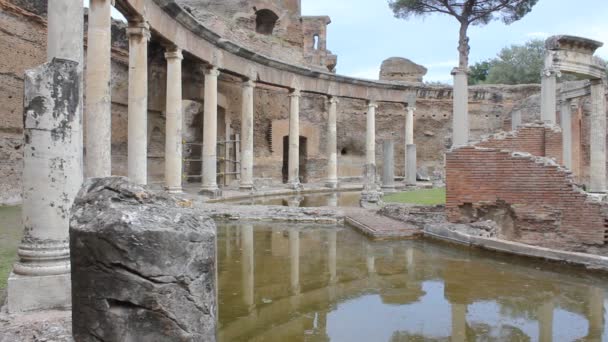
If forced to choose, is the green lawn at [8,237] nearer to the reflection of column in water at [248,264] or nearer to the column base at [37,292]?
the column base at [37,292]

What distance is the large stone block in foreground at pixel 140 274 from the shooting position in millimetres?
2346

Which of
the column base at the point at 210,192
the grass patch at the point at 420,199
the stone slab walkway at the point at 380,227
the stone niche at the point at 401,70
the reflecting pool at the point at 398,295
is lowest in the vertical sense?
the reflecting pool at the point at 398,295

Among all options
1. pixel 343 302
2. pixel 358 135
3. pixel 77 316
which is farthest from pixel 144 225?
pixel 358 135

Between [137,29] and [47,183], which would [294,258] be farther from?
[137,29]

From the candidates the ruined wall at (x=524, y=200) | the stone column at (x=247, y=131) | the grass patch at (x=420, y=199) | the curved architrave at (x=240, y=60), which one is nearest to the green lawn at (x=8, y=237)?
the curved architrave at (x=240, y=60)

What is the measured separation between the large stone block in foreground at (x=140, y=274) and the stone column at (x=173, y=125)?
35.2 ft

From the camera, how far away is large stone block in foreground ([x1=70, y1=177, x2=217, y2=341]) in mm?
2346

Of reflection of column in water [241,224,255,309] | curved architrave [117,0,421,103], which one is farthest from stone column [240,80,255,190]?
reflection of column in water [241,224,255,309]

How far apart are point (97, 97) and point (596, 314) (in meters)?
7.35

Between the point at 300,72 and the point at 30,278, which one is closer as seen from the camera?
the point at 30,278

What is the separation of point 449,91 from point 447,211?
1956 cm

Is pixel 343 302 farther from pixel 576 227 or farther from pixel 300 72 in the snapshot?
pixel 300 72

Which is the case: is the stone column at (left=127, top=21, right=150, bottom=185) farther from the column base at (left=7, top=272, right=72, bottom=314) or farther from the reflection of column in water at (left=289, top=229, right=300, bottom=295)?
the column base at (left=7, top=272, right=72, bottom=314)

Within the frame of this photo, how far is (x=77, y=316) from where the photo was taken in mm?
2498
